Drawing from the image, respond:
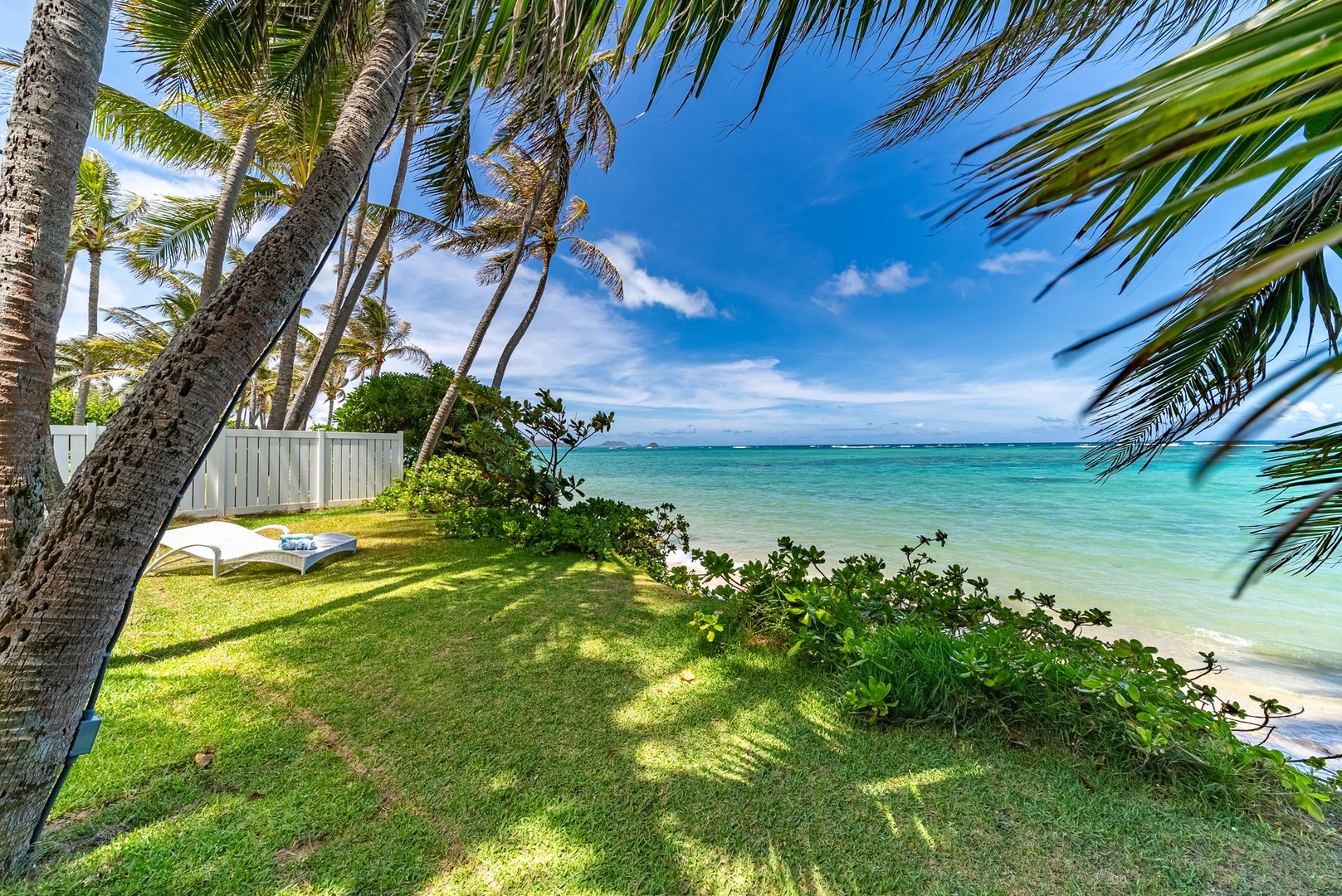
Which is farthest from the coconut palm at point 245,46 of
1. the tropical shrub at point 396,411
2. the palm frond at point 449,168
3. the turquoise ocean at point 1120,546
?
the turquoise ocean at point 1120,546

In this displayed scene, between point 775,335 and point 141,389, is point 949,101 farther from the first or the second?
point 775,335

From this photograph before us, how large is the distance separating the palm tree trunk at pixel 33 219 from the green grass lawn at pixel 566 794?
110 cm

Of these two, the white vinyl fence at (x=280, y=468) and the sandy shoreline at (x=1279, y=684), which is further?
the white vinyl fence at (x=280, y=468)

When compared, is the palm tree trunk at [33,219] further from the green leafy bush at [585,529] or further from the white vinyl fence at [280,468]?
the white vinyl fence at [280,468]

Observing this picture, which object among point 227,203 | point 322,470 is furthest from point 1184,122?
point 227,203

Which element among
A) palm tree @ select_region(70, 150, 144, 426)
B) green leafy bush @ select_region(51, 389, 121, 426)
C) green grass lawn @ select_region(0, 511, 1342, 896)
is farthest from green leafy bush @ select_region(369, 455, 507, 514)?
green leafy bush @ select_region(51, 389, 121, 426)

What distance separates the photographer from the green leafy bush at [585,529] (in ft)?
17.4

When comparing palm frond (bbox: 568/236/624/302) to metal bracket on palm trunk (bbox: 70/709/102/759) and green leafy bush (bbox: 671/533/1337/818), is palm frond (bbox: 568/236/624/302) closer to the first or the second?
green leafy bush (bbox: 671/533/1337/818)

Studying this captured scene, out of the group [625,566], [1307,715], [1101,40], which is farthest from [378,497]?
[1307,715]

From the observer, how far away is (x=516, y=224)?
10.2 meters

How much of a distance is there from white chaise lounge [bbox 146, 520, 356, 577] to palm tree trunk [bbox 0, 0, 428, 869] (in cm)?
310

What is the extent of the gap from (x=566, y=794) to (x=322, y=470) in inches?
300

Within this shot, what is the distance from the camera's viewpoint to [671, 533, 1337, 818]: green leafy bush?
6.22 feet

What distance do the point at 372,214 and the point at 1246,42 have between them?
1236 centimetres
